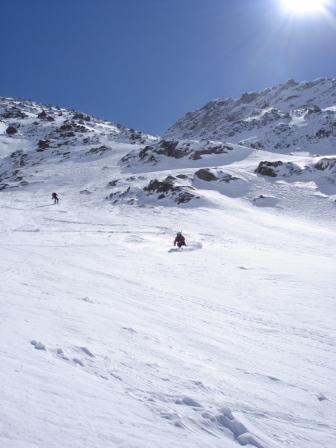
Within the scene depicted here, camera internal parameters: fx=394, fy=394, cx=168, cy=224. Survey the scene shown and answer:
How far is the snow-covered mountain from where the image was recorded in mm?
98062

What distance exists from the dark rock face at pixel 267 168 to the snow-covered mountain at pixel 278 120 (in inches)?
1822

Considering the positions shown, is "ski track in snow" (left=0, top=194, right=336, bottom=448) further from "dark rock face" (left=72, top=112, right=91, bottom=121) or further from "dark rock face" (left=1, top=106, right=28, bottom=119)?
"dark rock face" (left=1, top=106, right=28, bottom=119)

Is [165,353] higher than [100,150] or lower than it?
lower

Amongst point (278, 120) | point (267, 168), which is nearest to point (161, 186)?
point (267, 168)

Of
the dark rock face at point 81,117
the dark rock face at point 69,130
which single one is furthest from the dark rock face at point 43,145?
the dark rock face at point 81,117

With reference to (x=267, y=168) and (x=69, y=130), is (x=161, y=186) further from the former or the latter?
(x=69, y=130)

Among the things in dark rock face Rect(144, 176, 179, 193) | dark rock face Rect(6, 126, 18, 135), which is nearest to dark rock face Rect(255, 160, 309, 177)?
dark rock face Rect(144, 176, 179, 193)

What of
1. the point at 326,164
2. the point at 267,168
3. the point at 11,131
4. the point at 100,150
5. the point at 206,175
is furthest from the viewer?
the point at 11,131

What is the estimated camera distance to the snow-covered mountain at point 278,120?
98062 millimetres

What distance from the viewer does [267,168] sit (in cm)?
4672

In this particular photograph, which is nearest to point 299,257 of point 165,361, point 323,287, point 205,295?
point 323,287

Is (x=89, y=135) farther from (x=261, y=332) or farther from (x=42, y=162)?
(x=261, y=332)

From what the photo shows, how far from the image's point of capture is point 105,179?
4934cm

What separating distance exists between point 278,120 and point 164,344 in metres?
122
